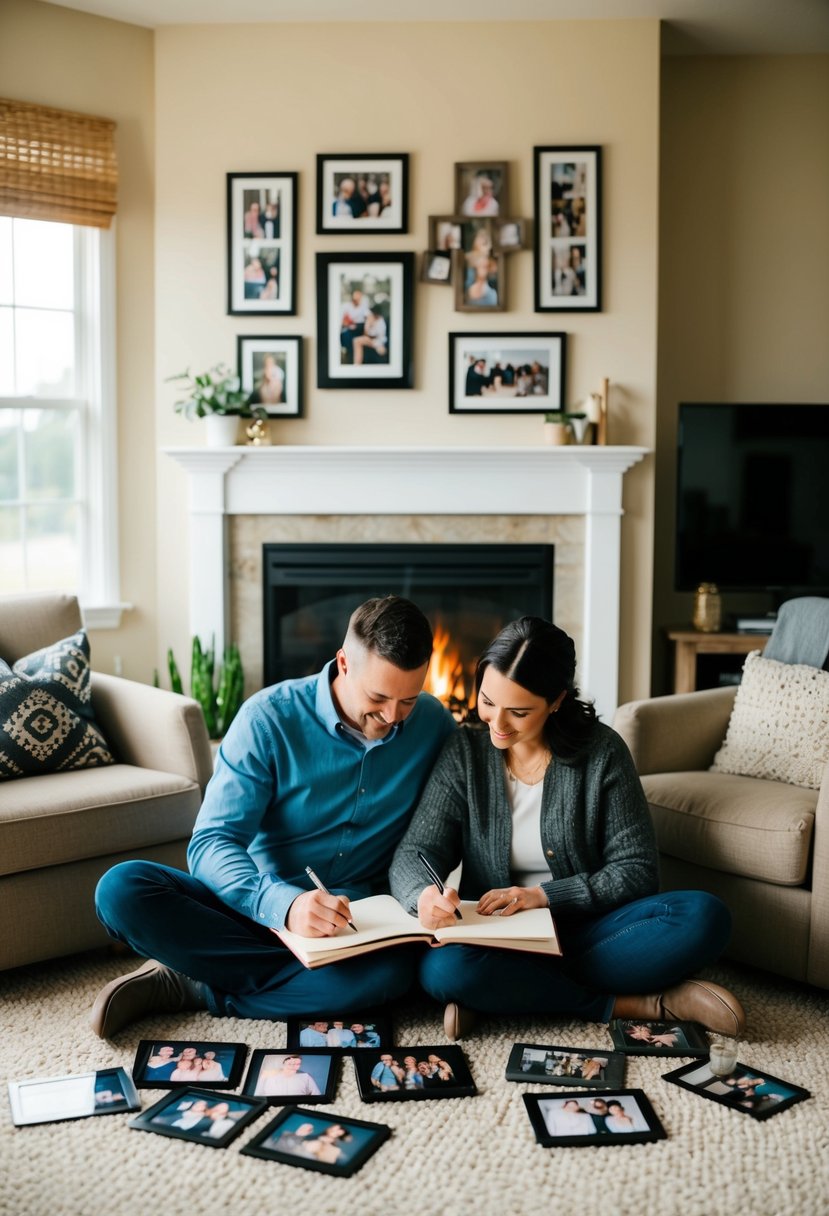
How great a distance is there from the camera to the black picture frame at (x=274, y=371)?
4223 mm

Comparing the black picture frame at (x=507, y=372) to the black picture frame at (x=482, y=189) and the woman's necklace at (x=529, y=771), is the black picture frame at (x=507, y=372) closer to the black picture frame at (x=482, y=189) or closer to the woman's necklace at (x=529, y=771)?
the black picture frame at (x=482, y=189)

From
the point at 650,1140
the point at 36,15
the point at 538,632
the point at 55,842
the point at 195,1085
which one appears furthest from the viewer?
the point at 36,15

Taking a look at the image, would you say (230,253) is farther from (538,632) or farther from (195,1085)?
(195,1085)

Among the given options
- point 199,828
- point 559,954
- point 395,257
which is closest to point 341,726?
point 199,828

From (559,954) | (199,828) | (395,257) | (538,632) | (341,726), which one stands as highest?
(395,257)

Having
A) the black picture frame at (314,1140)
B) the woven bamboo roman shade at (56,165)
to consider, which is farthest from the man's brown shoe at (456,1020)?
the woven bamboo roman shade at (56,165)

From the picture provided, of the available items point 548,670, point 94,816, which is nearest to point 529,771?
point 548,670

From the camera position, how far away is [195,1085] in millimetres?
1986

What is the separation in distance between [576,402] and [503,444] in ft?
1.00

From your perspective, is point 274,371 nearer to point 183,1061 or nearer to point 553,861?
point 553,861

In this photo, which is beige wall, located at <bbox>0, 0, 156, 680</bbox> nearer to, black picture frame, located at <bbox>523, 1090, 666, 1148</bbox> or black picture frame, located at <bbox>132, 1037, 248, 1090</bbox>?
black picture frame, located at <bbox>132, 1037, 248, 1090</bbox>

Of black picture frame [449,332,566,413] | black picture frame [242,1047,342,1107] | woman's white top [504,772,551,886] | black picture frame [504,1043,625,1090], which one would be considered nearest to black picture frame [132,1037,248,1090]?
black picture frame [242,1047,342,1107]

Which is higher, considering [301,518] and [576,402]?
[576,402]

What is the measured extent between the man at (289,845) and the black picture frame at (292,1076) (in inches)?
6.0
